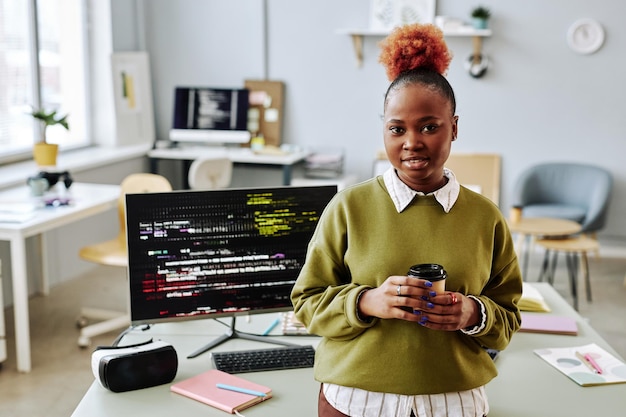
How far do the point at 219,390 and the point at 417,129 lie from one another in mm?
803

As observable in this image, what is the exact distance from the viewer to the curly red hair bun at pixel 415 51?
1384 mm

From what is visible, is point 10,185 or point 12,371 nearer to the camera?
point 12,371

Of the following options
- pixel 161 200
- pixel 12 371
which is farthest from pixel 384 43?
pixel 12 371

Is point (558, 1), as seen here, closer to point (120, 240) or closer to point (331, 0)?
point (331, 0)

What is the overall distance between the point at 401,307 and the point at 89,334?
290 centimetres

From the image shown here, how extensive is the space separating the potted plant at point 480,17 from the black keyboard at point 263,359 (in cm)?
409

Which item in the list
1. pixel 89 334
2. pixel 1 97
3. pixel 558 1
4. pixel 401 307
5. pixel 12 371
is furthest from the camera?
pixel 558 1

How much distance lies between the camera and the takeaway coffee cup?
1.26 metres

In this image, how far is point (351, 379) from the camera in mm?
1375

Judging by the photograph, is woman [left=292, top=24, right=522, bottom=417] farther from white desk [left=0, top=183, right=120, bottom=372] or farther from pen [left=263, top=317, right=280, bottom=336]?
white desk [left=0, top=183, right=120, bottom=372]

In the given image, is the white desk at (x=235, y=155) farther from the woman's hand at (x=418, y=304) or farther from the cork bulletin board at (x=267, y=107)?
the woman's hand at (x=418, y=304)

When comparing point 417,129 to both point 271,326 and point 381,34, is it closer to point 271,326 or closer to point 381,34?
point 271,326

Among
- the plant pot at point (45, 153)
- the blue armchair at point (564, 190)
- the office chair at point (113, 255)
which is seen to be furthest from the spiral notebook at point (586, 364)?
the blue armchair at point (564, 190)

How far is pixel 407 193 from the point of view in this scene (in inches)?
54.9
